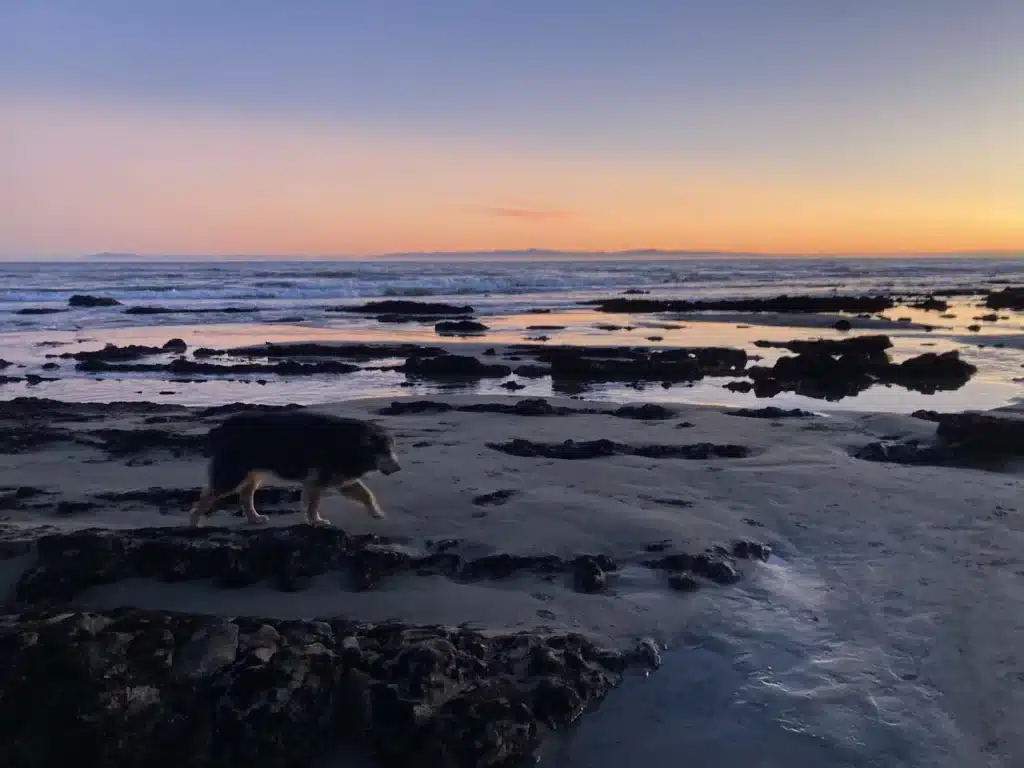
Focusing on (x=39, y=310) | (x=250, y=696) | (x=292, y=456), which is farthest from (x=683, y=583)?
(x=39, y=310)

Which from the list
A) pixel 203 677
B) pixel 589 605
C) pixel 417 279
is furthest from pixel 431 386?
pixel 417 279

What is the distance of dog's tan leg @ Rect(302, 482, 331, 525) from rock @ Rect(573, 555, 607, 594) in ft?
6.74

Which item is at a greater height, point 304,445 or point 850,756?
point 304,445

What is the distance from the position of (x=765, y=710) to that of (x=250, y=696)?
239 cm

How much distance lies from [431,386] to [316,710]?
12.4m

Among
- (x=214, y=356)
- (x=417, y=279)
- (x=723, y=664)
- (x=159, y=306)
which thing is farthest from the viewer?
(x=417, y=279)

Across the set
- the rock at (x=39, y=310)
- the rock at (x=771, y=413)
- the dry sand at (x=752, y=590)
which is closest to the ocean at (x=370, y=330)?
the rock at (x=39, y=310)

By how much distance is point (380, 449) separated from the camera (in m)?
6.31

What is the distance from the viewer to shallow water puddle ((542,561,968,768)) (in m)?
3.60

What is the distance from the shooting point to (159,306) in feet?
125

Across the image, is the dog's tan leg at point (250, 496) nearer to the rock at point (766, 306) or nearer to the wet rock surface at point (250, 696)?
the wet rock surface at point (250, 696)

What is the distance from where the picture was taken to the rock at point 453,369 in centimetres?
1731

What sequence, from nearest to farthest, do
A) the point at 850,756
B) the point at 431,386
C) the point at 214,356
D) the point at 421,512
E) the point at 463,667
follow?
the point at 850,756, the point at 463,667, the point at 421,512, the point at 431,386, the point at 214,356

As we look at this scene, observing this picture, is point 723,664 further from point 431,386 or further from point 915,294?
point 915,294
